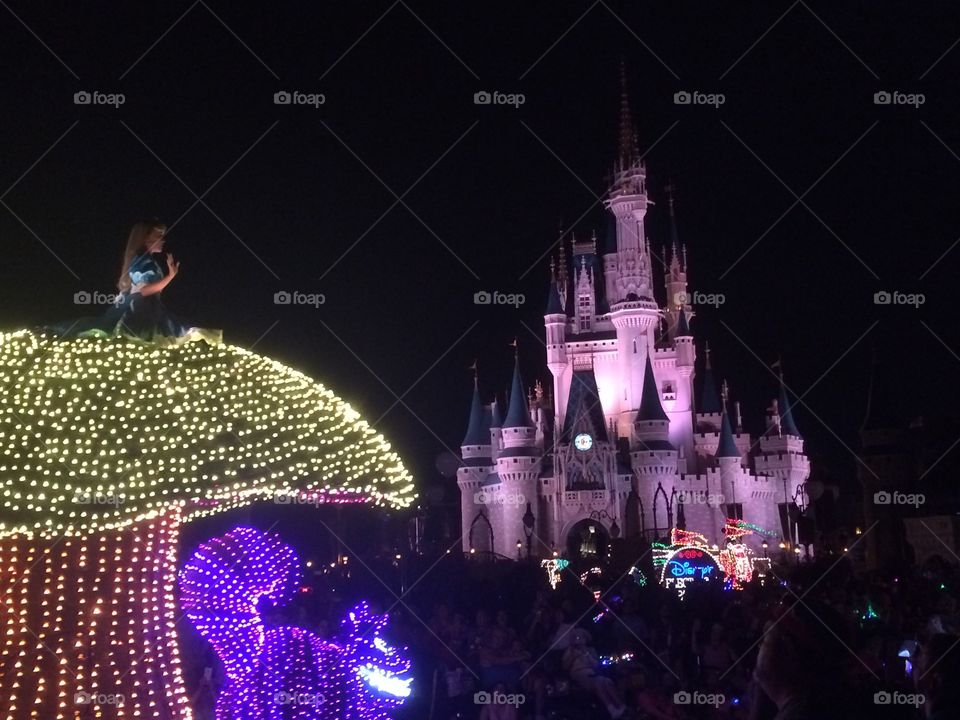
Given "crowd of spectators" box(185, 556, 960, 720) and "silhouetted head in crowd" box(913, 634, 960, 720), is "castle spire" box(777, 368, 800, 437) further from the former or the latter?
"silhouetted head in crowd" box(913, 634, 960, 720)

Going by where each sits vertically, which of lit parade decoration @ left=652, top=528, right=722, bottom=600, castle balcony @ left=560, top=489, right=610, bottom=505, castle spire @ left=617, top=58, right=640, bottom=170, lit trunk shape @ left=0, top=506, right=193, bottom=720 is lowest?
lit trunk shape @ left=0, top=506, right=193, bottom=720

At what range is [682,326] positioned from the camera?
54312 mm

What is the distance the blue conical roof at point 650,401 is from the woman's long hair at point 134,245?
4302cm

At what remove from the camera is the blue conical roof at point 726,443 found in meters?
49.8

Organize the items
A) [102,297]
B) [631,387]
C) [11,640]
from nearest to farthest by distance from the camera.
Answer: [11,640], [102,297], [631,387]

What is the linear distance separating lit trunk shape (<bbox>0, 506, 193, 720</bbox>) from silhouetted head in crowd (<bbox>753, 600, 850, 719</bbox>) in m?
3.72

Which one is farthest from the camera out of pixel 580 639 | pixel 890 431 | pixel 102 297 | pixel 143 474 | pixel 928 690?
pixel 890 431

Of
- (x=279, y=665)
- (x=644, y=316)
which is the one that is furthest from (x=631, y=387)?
(x=279, y=665)

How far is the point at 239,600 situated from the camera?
673cm

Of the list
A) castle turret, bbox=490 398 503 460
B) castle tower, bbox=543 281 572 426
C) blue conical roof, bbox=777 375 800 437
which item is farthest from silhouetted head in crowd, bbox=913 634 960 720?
blue conical roof, bbox=777 375 800 437

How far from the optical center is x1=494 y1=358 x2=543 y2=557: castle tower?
1914 inches

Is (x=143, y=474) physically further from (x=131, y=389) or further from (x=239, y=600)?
(x=239, y=600)

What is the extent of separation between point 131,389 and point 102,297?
4.03 m

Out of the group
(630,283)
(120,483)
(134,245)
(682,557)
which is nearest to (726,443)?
(630,283)
